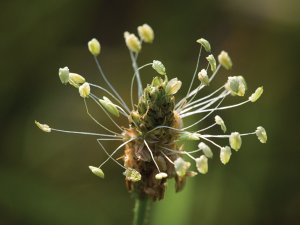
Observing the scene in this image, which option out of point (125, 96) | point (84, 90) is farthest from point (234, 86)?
point (125, 96)

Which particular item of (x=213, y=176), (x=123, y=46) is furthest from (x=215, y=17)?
(x=213, y=176)

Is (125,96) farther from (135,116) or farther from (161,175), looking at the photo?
(161,175)

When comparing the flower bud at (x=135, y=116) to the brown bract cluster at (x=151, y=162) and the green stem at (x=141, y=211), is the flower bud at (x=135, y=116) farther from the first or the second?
the green stem at (x=141, y=211)

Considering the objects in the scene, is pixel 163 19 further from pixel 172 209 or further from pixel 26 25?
pixel 172 209

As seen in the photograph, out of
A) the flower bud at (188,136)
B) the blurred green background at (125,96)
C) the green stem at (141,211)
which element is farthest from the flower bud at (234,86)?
the blurred green background at (125,96)

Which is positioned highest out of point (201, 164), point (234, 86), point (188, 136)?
point (234, 86)

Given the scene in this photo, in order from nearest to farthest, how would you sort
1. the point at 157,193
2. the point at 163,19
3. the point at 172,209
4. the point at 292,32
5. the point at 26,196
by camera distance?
the point at 157,193
the point at 172,209
the point at 26,196
the point at 292,32
the point at 163,19
